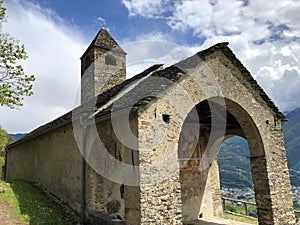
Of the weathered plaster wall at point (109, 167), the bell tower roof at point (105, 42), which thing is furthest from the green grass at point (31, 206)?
the bell tower roof at point (105, 42)

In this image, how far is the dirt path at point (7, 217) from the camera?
830 centimetres

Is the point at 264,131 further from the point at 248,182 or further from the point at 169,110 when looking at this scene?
the point at 248,182

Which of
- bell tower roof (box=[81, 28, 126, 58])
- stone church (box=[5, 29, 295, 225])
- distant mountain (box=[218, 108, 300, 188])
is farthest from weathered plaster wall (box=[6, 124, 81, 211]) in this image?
distant mountain (box=[218, 108, 300, 188])

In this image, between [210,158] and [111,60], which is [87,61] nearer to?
[111,60]

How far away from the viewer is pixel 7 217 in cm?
878

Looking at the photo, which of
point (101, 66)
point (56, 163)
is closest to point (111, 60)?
point (101, 66)

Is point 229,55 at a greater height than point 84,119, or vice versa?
point 229,55

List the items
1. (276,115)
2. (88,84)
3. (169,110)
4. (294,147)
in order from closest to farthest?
(169,110) → (276,115) → (88,84) → (294,147)

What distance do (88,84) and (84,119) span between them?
9.19 metres

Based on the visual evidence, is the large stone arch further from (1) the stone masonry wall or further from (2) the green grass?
(2) the green grass

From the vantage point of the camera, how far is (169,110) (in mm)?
7270

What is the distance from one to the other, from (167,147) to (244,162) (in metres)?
59.5

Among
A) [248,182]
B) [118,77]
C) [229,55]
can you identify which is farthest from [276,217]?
[248,182]

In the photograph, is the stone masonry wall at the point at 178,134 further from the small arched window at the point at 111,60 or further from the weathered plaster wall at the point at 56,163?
the small arched window at the point at 111,60
